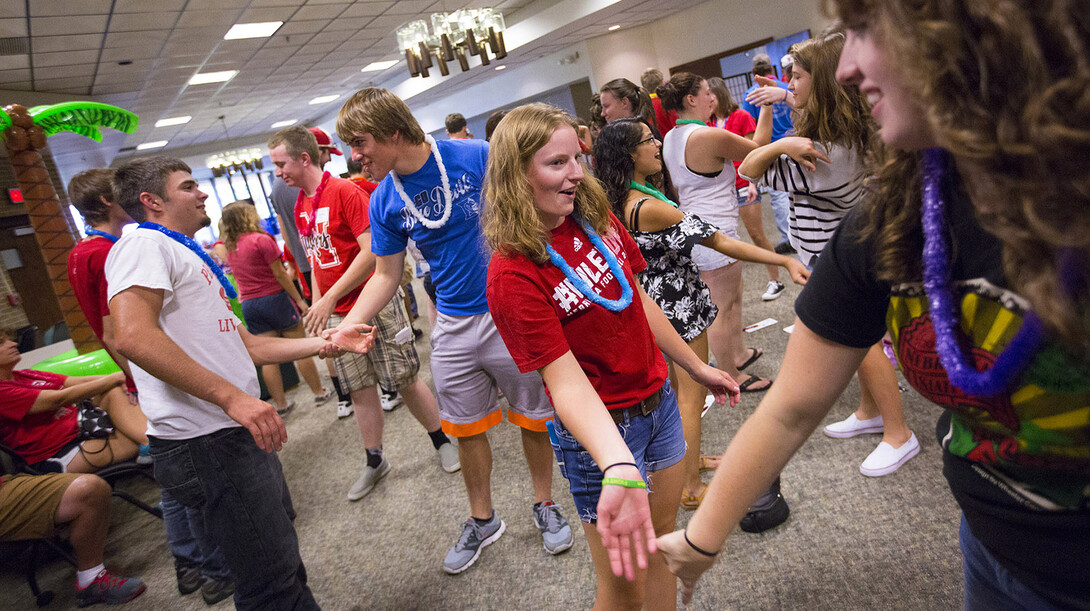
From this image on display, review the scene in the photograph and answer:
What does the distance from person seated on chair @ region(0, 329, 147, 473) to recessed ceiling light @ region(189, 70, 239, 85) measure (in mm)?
7314

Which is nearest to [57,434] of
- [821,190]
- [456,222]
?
[456,222]

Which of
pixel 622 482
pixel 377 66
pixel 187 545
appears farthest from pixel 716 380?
pixel 377 66

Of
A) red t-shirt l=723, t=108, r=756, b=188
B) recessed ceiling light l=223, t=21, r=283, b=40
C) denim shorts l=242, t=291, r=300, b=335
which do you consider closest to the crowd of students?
denim shorts l=242, t=291, r=300, b=335

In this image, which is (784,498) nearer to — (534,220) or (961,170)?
(534,220)

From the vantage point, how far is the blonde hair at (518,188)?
1.35 meters

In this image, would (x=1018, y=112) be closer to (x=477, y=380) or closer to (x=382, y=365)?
(x=477, y=380)

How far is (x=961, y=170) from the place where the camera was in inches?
26.3

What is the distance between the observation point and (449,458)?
127 inches

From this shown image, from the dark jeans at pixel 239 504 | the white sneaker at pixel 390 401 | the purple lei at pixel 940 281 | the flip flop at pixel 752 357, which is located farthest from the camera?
the white sneaker at pixel 390 401

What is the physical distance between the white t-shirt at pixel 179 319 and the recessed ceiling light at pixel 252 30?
6.65 meters

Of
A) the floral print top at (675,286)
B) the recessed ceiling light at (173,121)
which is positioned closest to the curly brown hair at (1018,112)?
the floral print top at (675,286)

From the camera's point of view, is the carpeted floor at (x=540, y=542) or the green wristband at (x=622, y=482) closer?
the green wristband at (x=622, y=482)

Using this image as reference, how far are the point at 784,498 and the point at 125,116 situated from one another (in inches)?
175

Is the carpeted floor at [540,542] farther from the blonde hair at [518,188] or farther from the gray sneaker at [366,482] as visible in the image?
the blonde hair at [518,188]
